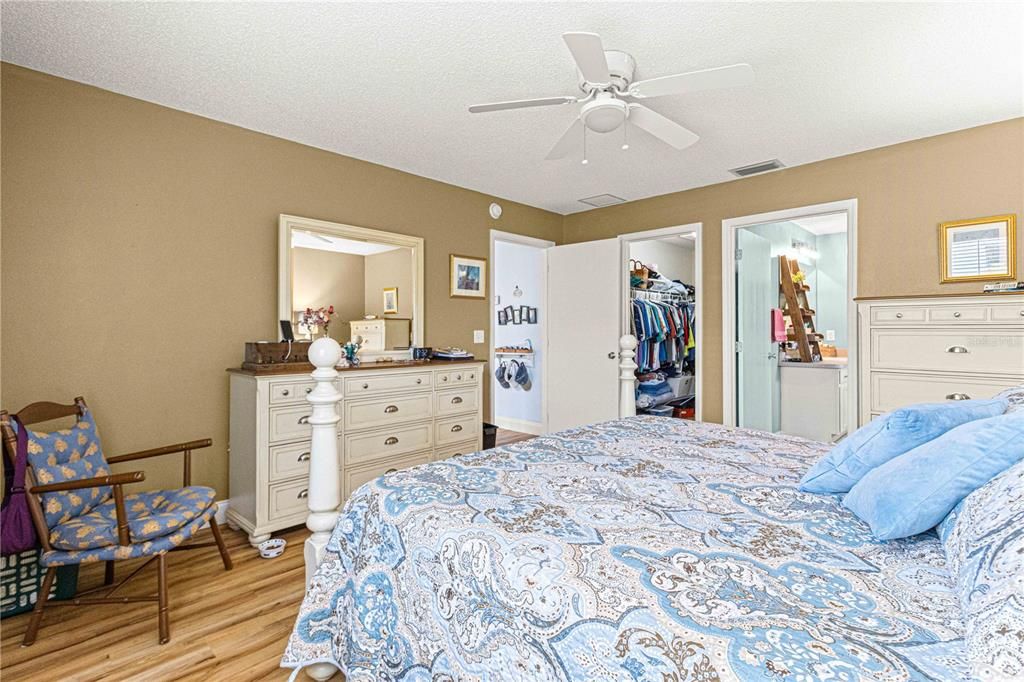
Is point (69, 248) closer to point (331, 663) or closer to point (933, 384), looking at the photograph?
point (331, 663)

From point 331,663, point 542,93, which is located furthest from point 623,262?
point 331,663

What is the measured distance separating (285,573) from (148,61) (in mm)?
2505

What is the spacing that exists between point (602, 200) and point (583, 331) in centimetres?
126

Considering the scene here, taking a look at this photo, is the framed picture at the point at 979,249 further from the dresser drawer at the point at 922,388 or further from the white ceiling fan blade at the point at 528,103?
the white ceiling fan blade at the point at 528,103

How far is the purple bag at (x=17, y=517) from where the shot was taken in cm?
187

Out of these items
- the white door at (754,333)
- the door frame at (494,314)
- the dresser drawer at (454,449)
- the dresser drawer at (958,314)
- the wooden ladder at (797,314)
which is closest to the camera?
the dresser drawer at (958,314)

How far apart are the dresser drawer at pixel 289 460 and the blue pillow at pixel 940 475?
2660 mm

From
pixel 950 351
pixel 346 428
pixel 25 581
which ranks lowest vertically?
pixel 25 581

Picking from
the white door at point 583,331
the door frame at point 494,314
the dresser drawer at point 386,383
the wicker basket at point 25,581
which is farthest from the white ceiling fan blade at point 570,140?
the wicker basket at point 25,581

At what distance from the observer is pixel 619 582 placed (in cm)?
96

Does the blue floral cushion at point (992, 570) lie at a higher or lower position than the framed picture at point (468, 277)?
lower

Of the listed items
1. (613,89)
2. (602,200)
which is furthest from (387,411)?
(602,200)

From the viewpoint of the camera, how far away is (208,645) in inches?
73.0

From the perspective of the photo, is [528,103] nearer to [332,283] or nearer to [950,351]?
[332,283]
